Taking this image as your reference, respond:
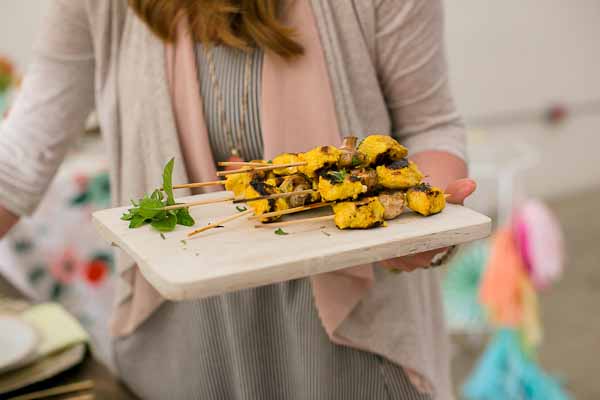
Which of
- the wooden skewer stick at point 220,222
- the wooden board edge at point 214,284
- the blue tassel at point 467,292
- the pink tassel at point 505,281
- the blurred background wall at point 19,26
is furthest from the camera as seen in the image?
the blurred background wall at point 19,26

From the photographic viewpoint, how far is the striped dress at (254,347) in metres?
1.01

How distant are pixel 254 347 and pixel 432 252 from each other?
1.27 feet

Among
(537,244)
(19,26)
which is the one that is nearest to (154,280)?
(537,244)

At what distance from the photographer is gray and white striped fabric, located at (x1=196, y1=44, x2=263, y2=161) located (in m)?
1.00

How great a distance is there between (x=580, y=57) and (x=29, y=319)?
14.6 feet

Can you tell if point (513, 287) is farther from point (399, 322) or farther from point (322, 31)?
point (322, 31)

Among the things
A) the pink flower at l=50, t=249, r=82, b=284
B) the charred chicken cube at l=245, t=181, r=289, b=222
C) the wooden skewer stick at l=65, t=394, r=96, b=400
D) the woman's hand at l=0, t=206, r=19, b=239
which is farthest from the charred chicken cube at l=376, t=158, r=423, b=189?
the pink flower at l=50, t=249, r=82, b=284

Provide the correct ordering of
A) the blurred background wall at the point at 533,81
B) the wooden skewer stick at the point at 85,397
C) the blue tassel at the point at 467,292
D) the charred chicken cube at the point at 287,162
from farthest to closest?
the blurred background wall at the point at 533,81, the blue tassel at the point at 467,292, the wooden skewer stick at the point at 85,397, the charred chicken cube at the point at 287,162

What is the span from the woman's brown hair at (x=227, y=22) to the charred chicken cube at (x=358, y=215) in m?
0.33

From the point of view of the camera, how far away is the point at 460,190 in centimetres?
79

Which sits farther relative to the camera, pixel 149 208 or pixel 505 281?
pixel 505 281

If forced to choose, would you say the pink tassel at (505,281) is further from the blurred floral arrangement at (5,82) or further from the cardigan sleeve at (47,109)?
the blurred floral arrangement at (5,82)

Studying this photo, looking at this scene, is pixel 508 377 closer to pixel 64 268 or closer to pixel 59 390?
pixel 64 268

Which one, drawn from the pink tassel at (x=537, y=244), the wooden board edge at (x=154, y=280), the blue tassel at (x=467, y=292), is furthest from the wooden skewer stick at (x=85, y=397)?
the blue tassel at (x=467, y=292)
